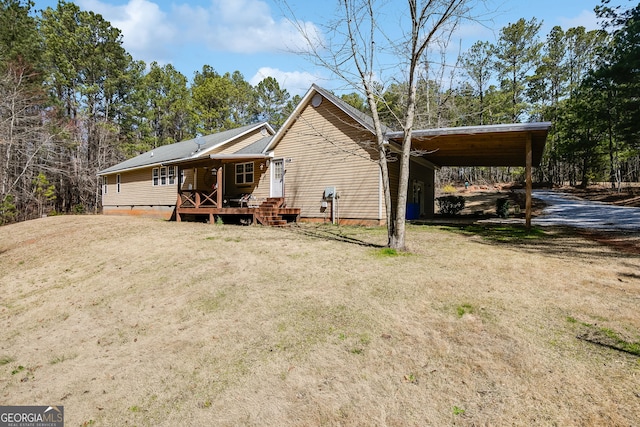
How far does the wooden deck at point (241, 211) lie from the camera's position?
13.6 metres

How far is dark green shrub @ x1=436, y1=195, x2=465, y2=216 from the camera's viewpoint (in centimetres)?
2070

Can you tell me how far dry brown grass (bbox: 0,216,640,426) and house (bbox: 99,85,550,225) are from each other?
17.8 ft

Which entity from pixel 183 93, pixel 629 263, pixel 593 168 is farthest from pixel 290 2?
pixel 593 168

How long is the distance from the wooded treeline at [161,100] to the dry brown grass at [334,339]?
16.3 m

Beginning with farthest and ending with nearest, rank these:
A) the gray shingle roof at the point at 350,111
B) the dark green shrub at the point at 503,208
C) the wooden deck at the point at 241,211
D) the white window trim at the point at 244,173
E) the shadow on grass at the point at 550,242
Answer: the dark green shrub at the point at 503,208
the white window trim at the point at 244,173
the wooden deck at the point at 241,211
the gray shingle roof at the point at 350,111
the shadow on grass at the point at 550,242

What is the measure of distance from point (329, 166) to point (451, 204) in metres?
10.7

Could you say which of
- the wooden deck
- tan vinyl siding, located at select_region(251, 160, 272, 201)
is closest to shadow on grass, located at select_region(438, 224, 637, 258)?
the wooden deck

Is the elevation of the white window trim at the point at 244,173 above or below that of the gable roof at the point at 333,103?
below

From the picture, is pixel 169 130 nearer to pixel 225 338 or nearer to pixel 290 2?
pixel 290 2

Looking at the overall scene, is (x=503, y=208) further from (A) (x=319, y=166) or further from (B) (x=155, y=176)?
(B) (x=155, y=176)

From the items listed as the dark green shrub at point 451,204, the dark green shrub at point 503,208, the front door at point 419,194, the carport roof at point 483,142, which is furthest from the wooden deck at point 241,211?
the dark green shrub at point 503,208

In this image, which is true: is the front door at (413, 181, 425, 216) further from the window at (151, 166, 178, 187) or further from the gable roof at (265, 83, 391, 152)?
the window at (151, 166, 178, 187)

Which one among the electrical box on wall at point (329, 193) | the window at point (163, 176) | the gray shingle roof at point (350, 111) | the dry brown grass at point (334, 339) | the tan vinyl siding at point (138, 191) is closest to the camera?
the dry brown grass at point (334, 339)

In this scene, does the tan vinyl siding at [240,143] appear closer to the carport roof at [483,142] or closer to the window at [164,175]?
the window at [164,175]
